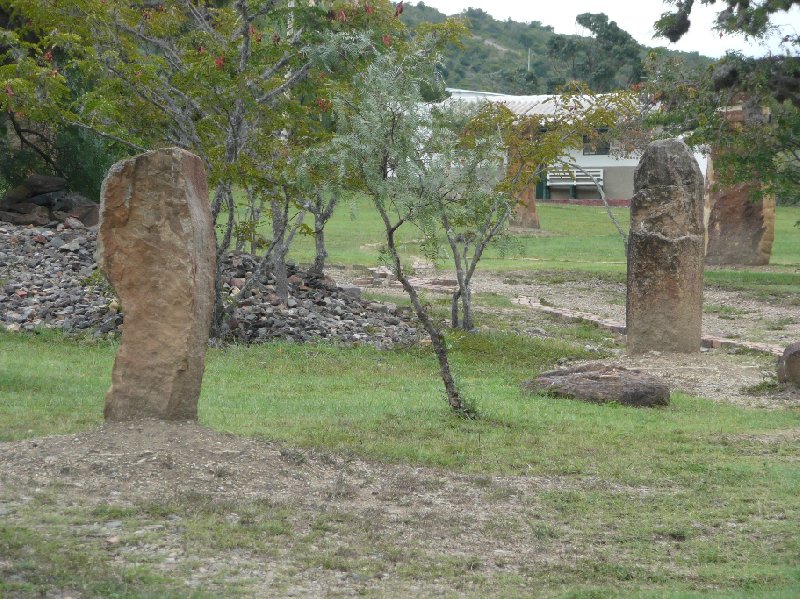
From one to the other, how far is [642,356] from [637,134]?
1877 centimetres

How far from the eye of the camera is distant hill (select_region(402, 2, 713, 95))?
59.5 m

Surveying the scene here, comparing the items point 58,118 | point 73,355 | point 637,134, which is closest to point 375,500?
point 73,355

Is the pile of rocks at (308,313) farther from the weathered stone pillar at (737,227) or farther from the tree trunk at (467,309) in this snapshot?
the weathered stone pillar at (737,227)

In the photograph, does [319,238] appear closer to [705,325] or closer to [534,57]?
[705,325]

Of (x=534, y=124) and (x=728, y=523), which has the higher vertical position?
(x=534, y=124)

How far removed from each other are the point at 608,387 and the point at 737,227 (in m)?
16.8

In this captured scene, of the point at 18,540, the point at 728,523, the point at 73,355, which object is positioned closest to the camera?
the point at 18,540

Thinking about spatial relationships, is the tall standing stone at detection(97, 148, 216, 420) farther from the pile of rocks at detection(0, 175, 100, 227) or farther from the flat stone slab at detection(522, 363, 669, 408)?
the pile of rocks at detection(0, 175, 100, 227)

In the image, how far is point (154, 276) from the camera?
26.1ft

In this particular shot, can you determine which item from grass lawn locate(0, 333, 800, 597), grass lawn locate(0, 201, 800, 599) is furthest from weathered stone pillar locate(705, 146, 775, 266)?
grass lawn locate(0, 201, 800, 599)

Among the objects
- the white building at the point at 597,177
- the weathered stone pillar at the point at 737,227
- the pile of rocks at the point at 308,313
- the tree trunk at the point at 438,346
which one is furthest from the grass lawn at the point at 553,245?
the tree trunk at the point at 438,346

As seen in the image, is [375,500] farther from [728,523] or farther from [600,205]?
[600,205]

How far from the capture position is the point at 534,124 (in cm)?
1633

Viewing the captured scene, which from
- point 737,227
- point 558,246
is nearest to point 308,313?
point 737,227
